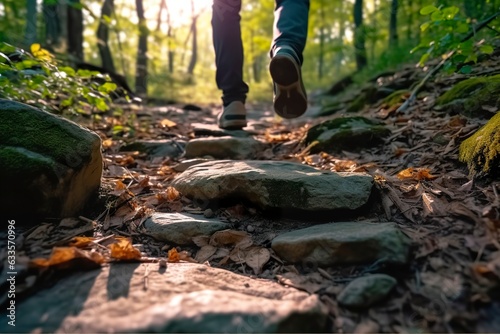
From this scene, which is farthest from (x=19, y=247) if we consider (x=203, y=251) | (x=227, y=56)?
(x=227, y=56)

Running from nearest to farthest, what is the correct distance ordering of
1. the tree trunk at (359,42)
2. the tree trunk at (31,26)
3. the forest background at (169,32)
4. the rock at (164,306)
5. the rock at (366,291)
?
the rock at (164,306)
the rock at (366,291)
the tree trunk at (31,26)
the forest background at (169,32)
the tree trunk at (359,42)

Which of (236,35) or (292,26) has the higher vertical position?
(236,35)

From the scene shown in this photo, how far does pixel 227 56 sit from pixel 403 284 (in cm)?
218

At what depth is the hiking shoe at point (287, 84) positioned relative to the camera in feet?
6.64

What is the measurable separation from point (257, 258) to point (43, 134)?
105 centimetres

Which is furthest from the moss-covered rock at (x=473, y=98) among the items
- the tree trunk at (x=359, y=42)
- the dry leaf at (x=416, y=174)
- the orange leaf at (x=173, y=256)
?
the tree trunk at (x=359, y=42)

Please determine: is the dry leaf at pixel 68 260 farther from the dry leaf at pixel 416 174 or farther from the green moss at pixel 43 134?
the dry leaf at pixel 416 174

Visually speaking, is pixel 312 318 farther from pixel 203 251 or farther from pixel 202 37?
pixel 202 37

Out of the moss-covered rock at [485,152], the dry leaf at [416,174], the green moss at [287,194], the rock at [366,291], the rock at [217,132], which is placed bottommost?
the rock at [366,291]

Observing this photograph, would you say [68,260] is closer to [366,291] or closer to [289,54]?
[366,291]

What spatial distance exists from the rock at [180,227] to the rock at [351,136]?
3.98ft

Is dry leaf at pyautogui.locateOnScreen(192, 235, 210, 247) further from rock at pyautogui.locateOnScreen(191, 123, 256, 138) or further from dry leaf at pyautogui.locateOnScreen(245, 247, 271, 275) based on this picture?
rock at pyautogui.locateOnScreen(191, 123, 256, 138)

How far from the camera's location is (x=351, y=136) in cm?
233

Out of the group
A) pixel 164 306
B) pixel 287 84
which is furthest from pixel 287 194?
pixel 287 84
